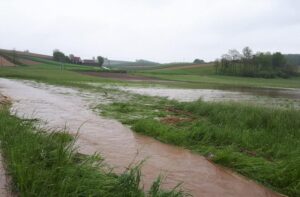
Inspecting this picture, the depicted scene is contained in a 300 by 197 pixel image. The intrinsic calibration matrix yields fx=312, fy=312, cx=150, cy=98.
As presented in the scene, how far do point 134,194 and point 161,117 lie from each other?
10993mm

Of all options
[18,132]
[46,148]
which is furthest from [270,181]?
[18,132]

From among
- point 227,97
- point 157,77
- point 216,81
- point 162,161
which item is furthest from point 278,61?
point 162,161

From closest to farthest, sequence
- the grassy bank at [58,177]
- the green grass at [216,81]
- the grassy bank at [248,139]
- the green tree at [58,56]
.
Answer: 1. the grassy bank at [58,177]
2. the grassy bank at [248,139]
3. the green grass at [216,81]
4. the green tree at [58,56]

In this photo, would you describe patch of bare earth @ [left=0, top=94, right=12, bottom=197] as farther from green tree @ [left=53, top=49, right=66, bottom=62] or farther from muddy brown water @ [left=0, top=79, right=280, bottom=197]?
green tree @ [left=53, top=49, right=66, bottom=62]

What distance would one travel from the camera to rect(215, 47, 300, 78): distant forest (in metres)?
102

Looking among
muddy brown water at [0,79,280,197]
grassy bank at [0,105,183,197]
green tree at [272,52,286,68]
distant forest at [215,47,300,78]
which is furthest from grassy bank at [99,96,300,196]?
green tree at [272,52,286,68]

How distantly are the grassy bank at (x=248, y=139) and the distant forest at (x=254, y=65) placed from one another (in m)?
92.2

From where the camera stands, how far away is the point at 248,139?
10297mm

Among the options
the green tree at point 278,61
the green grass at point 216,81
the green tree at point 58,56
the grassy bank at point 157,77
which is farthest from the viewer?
the green tree at point 58,56

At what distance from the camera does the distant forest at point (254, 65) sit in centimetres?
10238

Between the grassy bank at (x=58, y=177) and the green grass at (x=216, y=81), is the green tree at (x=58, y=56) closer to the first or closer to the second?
the green grass at (x=216, y=81)

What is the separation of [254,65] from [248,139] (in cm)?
10309

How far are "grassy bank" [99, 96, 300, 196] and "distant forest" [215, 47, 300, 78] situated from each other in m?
92.2

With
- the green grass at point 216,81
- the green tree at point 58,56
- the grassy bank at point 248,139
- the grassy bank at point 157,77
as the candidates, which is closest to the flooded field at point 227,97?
the grassy bank at point 248,139
